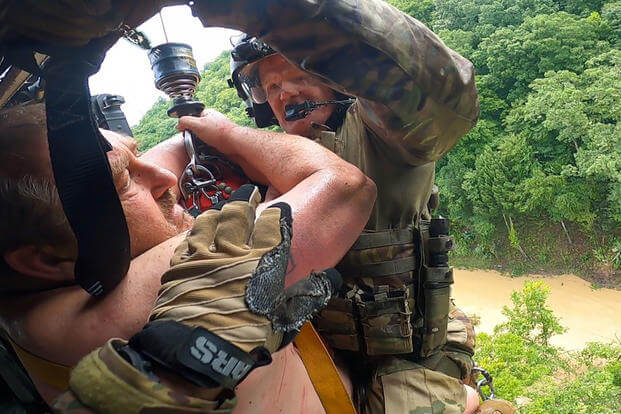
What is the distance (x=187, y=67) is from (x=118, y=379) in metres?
1.67

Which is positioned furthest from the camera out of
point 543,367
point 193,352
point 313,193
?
point 543,367

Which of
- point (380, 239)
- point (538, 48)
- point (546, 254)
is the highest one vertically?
point (380, 239)

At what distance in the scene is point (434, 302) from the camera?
2445mm

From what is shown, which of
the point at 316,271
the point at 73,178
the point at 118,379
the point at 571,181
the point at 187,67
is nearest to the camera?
the point at 118,379

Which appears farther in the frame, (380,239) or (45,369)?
(380,239)

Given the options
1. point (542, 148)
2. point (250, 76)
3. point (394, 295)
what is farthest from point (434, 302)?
point (542, 148)

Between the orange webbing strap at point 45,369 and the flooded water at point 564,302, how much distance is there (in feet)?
72.6

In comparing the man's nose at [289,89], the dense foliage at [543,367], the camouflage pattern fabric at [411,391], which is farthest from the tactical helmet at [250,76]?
the dense foliage at [543,367]

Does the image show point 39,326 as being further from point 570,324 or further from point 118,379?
point 570,324

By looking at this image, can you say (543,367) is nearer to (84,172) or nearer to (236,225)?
(236,225)

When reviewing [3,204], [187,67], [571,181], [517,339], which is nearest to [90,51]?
[3,204]

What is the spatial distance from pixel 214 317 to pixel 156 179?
30.5 inches

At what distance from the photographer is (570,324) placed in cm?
2092

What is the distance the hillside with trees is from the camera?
22922mm
